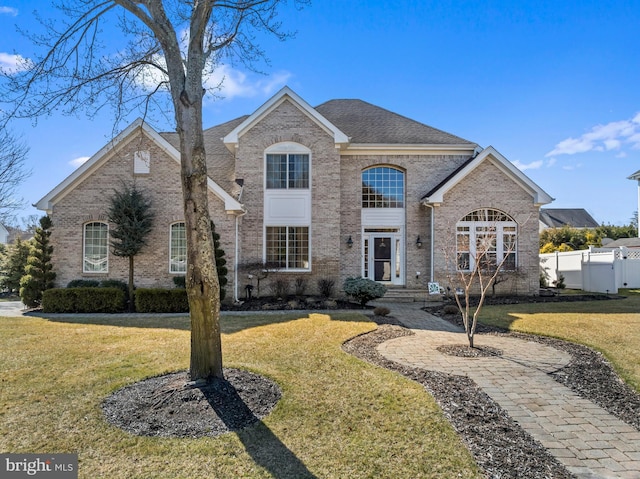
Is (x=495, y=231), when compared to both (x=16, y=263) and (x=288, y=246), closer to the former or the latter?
(x=288, y=246)

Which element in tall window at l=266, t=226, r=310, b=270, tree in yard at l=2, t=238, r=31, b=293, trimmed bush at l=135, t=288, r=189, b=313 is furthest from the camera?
tree in yard at l=2, t=238, r=31, b=293

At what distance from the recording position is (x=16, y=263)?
803 inches

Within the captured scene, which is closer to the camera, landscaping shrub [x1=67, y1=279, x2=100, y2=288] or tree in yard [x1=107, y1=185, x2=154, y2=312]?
tree in yard [x1=107, y1=185, x2=154, y2=312]

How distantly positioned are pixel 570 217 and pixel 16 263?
65025mm

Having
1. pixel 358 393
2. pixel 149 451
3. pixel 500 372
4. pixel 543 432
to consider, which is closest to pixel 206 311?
pixel 149 451


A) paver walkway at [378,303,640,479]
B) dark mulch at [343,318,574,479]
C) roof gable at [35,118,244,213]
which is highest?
roof gable at [35,118,244,213]

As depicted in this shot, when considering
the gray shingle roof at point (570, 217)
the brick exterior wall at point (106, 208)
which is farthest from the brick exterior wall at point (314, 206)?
the gray shingle roof at point (570, 217)

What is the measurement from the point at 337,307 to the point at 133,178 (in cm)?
942

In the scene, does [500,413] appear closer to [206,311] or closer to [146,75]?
[206,311]

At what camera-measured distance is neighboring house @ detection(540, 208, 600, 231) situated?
54.3 meters

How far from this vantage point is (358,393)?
5184 mm

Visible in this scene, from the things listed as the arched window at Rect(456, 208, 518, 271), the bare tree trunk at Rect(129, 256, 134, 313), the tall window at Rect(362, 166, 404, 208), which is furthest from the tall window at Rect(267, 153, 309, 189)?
the arched window at Rect(456, 208, 518, 271)

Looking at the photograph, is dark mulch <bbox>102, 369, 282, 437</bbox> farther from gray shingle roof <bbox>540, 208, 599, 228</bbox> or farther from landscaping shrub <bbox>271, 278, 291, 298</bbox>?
gray shingle roof <bbox>540, 208, 599, 228</bbox>

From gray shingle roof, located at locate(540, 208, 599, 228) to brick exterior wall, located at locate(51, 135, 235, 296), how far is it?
53.4m
